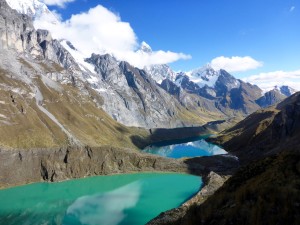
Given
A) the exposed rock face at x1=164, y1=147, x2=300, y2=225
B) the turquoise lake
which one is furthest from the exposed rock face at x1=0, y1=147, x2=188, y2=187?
the exposed rock face at x1=164, y1=147, x2=300, y2=225

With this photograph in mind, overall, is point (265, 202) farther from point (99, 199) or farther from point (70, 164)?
point (70, 164)

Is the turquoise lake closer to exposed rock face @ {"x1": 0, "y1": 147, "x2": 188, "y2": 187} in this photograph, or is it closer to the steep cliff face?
exposed rock face @ {"x1": 0, "y1": 147, "x2": 188, "y2": 187}

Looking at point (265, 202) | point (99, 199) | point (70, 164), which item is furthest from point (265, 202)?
point (70, 164)

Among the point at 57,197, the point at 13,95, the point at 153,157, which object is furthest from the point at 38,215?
the point at 13,95

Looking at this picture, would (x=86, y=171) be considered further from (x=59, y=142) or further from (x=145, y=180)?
(x=59, y=142)

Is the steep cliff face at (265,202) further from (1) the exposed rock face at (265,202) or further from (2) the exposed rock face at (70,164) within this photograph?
(2) the exposed rock face at (70,164)

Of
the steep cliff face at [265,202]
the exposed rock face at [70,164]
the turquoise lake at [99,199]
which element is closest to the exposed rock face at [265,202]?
the steep cliff face at [265,202]

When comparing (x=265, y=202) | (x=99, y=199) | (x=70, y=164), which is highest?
(x=70, y=164)
